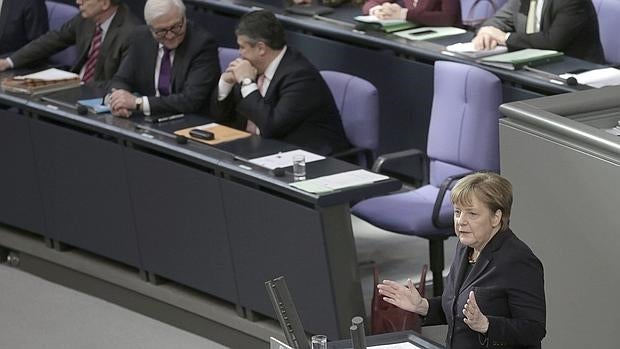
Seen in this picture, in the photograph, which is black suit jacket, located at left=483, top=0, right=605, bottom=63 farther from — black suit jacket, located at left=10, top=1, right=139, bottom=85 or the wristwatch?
black suit jacket, located at left=10, top=1, right=139, bottom=85

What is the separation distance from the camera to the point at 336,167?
6617mm

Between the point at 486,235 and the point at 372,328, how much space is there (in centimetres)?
194

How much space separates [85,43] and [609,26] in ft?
9.83

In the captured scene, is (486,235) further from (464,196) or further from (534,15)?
(534,15)

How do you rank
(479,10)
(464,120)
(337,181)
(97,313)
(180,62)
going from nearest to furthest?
(337,181) < (464,120) < (97,313) < (180,62) < (479,10)

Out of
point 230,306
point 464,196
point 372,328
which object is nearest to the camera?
point 464,196

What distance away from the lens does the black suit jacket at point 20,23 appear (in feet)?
31.7

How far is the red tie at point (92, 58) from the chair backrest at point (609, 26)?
280 cm

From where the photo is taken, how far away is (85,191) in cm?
759

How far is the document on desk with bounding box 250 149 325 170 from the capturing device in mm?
6621

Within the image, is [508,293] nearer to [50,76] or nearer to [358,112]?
[358,112]

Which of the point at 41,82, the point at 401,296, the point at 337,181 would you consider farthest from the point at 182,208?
the point at 401,296

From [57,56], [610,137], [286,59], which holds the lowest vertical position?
[57,56]

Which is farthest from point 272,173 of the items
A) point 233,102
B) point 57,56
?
point 57,56
